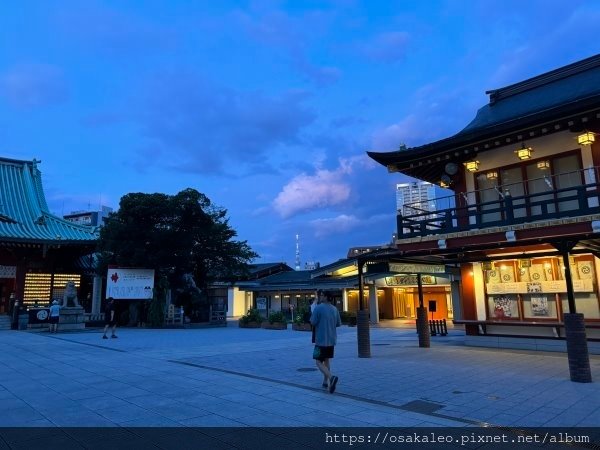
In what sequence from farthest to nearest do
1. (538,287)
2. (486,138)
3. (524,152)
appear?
(538,287), (486,138), (524,152)

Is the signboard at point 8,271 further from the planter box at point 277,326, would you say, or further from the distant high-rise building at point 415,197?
the distant high-rise building at point 415,197

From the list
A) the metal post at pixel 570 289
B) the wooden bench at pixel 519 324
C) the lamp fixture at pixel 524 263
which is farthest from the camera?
the lamp fixture at pixel 524 263

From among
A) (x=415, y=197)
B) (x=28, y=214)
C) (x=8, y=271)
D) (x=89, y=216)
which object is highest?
(x=89, y=216)

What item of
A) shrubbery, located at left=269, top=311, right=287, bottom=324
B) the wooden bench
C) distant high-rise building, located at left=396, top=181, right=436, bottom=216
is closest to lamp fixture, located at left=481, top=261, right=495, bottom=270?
the wooden bench

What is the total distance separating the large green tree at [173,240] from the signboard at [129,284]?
1.95 feet

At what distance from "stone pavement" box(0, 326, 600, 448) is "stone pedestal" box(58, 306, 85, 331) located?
1225 centimetres

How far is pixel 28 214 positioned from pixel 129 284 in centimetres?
1168

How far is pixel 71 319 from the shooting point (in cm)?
2475

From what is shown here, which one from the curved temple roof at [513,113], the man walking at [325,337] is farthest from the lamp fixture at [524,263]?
the man walking at [325,337]

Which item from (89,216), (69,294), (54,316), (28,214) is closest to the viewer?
(54,316)

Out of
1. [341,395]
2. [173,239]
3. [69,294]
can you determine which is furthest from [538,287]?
[69,294]

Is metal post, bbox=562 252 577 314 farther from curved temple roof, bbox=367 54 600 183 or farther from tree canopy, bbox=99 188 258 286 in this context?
tree canopy, bbox=99 188 258 286

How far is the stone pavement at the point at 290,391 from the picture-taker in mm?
6184

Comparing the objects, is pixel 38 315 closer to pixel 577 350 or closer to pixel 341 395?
pixel 341 395
